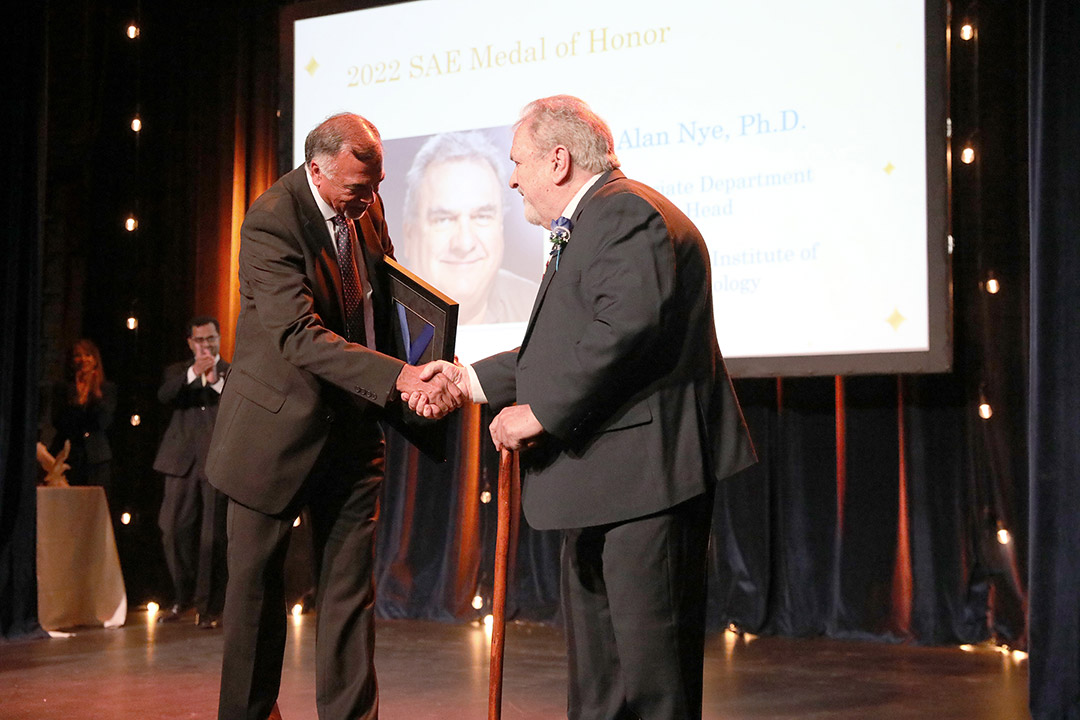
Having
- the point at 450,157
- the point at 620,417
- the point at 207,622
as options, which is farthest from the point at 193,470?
the point at 620,417

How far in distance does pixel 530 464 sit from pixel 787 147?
276 centimetres

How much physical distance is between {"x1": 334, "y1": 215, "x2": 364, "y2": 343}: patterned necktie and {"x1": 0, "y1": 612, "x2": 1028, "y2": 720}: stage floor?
1187 millimetres

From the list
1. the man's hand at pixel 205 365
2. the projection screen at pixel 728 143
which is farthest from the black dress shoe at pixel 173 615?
the projection screen at pixel 728 143

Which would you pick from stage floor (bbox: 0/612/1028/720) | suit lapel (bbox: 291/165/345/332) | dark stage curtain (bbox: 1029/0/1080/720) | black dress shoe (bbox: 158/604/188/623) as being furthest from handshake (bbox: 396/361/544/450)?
black dress shoe (bbox: 158/604/188/623)

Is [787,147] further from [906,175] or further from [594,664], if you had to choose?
[594,664]

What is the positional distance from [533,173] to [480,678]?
2294 millimetres

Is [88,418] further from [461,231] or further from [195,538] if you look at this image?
[461,231]

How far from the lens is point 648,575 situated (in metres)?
1.99

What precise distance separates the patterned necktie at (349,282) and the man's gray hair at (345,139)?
17 cm

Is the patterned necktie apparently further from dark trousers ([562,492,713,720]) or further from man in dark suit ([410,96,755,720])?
dark trousers ([562,492,713,720])

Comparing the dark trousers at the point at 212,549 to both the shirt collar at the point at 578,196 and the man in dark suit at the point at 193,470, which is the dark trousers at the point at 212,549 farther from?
the shirt collar at the point at 578,196

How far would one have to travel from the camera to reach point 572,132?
7.02ft

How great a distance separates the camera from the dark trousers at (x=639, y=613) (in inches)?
77.9

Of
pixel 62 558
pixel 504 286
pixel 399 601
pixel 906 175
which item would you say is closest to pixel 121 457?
pixel 62 558
